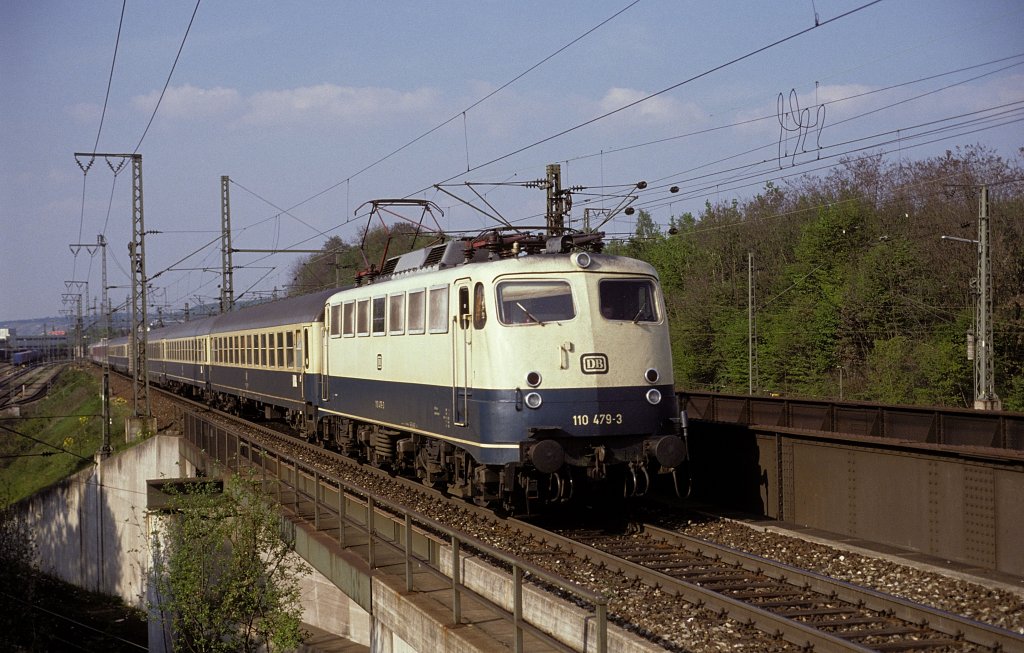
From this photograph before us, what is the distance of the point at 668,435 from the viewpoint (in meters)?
12.8

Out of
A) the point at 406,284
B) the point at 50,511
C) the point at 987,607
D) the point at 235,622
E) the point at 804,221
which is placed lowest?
the point at 50,511

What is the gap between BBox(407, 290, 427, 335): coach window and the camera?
14930mm

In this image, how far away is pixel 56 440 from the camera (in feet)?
192

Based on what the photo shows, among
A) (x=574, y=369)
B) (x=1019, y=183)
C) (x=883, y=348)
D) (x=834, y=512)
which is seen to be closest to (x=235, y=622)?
(x=574, y=369)

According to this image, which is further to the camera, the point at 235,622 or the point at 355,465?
the point at 355,465

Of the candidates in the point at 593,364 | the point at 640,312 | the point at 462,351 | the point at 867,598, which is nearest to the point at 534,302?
the point at 593,364

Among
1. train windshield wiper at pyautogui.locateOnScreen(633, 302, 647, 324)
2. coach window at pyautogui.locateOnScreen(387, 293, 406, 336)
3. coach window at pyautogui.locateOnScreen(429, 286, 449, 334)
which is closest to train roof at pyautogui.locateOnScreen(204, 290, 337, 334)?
coach window at pyautogui.locateOnScreen(387, 293, 406, 336)

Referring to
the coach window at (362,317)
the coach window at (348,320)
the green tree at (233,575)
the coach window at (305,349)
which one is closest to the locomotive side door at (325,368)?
the coach window at (305,349)

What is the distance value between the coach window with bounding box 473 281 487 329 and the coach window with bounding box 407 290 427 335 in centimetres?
176

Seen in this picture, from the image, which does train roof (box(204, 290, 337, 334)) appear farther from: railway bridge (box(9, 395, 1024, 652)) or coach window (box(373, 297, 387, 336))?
coach window (box(373, 297, 387, 336))

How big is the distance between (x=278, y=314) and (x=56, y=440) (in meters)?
38.3

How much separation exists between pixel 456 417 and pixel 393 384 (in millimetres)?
2927

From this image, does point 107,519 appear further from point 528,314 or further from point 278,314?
point 528,314

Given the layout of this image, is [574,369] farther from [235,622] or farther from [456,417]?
[235,622]
